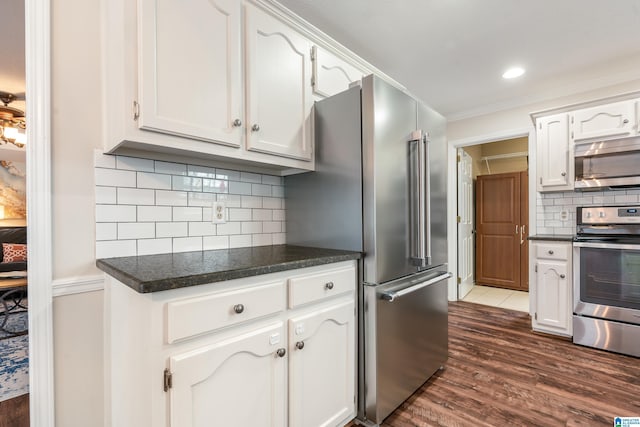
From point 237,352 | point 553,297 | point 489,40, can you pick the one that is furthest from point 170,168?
point 553,297

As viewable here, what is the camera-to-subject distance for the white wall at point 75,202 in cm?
120

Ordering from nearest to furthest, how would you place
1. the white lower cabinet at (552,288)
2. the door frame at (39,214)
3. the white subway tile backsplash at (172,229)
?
1. the door frame at (39,214)
2. the white subway tile backsplash at (172,229)
3. the white lower cabinet at (552,288)

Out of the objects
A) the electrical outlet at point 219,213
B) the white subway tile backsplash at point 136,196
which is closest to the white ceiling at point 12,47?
the white subway tile backsplash at point 136,196

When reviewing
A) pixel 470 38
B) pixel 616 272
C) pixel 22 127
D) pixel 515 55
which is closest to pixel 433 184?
pixel 470 38

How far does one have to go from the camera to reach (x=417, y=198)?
169 centimetres

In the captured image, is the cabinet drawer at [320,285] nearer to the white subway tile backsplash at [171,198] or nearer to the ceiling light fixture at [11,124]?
the white subway tile backsplash at [171,198]

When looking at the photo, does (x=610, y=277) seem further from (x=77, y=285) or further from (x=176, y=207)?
(x=77, y=285)

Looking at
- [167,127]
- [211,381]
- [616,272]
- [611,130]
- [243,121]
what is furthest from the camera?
[611,130]

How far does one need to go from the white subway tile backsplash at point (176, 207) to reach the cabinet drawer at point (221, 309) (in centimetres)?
64

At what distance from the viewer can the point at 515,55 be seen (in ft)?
8.04

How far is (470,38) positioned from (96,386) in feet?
10.1

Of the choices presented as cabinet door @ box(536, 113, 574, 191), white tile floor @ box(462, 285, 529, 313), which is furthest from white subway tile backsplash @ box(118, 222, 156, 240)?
white tile floor @ box(462, 285, 529, 313)

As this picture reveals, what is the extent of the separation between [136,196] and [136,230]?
0.16 meters

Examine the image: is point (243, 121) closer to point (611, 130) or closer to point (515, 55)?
point (515, 55)
